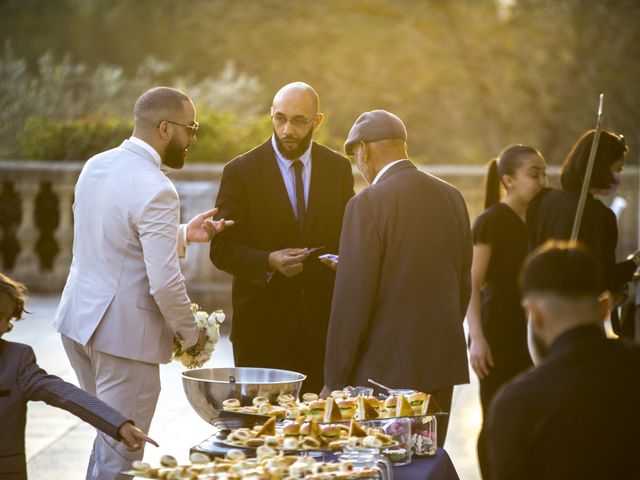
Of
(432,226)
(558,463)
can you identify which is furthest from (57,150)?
(558,463)

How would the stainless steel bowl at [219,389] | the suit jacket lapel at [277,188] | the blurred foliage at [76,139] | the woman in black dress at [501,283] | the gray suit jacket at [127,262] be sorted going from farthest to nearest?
the blurred foliage at [76,139] → the woman in black dress at [501,283] → the suit jacket lapel at [277,188] → the gray suit jacket at [127,262] → the stainless steel bowl at [219,389]

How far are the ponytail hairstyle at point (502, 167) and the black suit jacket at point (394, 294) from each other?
5.38ft

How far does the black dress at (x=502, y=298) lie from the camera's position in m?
7.11

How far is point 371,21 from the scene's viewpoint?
30547 millimetres

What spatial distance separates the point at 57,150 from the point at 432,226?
10142mm

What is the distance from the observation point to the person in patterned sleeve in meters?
4.75

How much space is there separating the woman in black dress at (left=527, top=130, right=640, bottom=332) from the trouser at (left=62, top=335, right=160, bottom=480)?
6.73ft

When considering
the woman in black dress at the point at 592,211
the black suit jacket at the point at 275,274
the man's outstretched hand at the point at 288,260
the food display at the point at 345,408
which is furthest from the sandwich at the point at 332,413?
the woman in black dress at the point at 592,211

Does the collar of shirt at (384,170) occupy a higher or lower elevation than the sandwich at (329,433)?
higher

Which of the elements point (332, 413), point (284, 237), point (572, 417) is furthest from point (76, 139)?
point (572, 417)

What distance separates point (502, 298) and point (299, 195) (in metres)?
1.30

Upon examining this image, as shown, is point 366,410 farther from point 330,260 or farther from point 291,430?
point 330,260

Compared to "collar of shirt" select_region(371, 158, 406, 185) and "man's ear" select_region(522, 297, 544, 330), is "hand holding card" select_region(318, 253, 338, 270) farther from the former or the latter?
"man's ear" select_region(522, 297, 544, 330)

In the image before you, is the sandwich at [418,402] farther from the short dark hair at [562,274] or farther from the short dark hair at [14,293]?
the short dark hair at [562,274]
